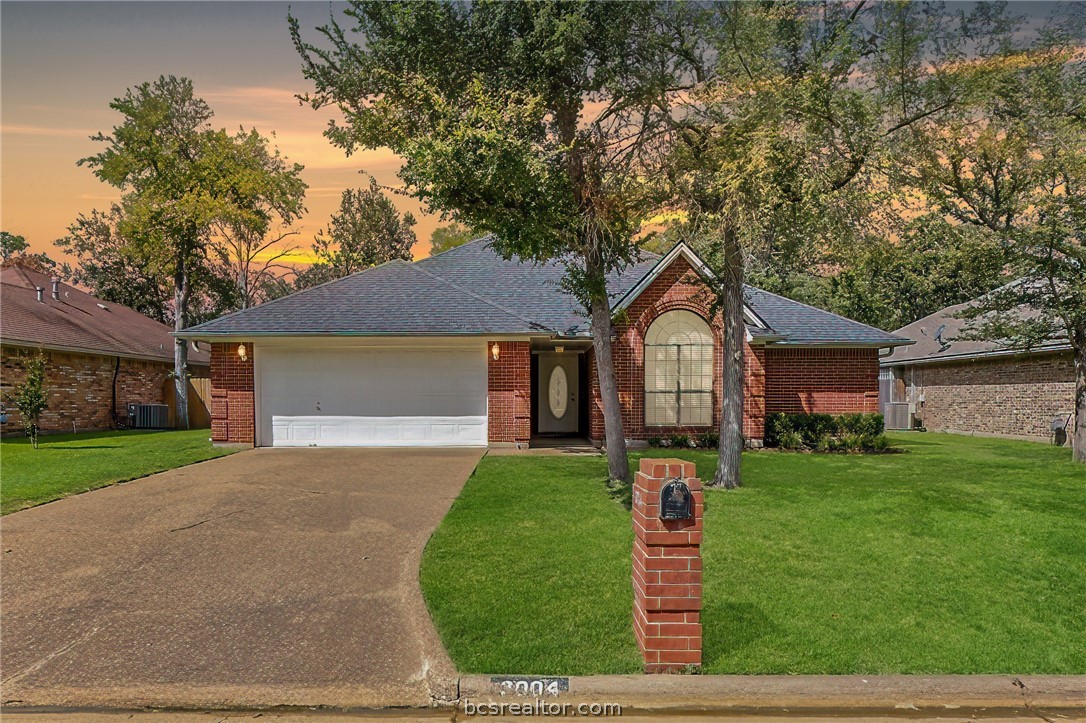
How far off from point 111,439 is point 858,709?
19765mm

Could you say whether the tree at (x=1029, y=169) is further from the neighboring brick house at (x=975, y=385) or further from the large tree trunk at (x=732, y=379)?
the large tree trunk at (x=732, y=379)

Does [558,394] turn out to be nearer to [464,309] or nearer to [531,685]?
[464,309]

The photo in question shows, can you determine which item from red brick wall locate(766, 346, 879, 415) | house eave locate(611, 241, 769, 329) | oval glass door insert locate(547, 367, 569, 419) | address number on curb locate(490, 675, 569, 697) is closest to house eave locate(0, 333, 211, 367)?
oval glass door insert locate(547, 367, 569, 419)

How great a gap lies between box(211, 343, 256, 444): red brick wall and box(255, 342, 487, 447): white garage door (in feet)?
0.94

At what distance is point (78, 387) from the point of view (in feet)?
70.1

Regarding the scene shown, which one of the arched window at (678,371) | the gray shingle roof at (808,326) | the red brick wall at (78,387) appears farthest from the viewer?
the red brick wall at (78,387)

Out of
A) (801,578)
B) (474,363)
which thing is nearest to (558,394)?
(474,363)

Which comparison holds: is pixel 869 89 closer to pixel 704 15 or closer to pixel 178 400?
pixel 704 15

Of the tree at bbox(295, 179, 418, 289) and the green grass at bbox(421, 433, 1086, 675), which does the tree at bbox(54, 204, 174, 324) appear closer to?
the tree at bbox(295, 179, 418, 289)

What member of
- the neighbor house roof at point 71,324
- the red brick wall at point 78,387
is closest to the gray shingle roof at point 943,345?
the neighbor house roof at point 71,324

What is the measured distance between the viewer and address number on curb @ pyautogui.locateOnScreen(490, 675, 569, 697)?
14.5 feet

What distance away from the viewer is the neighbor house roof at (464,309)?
619 inches

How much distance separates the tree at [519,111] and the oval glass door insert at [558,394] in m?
8.48

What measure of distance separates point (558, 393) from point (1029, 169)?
12.3 m
